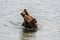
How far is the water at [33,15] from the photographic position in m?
11.1

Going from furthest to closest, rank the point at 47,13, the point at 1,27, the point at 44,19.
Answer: the point at 47,13 < the point at 44,19 < the point at 1,27

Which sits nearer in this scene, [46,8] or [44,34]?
[44,34]

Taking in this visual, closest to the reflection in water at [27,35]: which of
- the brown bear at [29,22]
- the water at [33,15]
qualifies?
the water at [33,15]

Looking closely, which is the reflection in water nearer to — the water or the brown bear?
the water

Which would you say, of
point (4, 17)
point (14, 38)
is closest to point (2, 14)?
point (4, 17)

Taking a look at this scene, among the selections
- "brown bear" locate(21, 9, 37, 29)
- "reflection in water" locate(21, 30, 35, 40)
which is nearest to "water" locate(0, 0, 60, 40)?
"reflection in water" locate(21, 30, 35, 40)

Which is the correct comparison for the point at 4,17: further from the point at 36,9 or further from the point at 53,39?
the point at 53,39

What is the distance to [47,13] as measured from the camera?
44.5 feet

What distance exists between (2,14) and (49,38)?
3171mm

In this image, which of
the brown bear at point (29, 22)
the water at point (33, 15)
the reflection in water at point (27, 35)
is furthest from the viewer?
the brown bear at point (29, 22)

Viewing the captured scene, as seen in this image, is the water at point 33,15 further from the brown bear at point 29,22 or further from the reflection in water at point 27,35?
the brown bear at point 29,22

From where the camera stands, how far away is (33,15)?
43.4 feet

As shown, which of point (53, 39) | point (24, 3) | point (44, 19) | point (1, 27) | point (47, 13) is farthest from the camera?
point (24, 3)

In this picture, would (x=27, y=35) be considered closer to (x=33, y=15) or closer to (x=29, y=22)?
(x=29, y=22)
